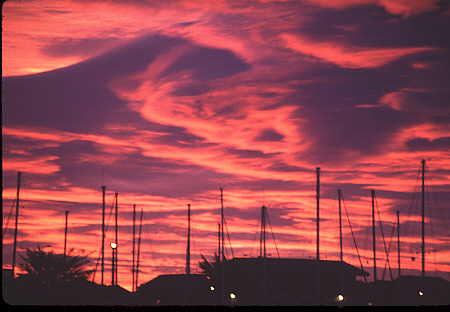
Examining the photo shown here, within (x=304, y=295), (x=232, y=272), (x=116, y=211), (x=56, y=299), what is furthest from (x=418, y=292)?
(x=56, y=299)

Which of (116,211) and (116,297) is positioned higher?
(116,211)

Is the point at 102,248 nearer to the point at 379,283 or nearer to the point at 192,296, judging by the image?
the point at 192,296

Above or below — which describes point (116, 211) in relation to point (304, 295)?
above

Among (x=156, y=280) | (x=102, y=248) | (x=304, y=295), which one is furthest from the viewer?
(x=156, y=280)

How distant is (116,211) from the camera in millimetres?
96125

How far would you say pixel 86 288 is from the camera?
3292 inches

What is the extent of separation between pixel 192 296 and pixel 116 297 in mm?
20732

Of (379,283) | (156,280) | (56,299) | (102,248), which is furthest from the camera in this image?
(156,280)

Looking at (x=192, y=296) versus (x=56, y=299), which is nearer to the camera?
(x=56, y=299)

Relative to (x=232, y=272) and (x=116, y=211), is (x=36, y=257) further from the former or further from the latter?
(x=232, y=272)

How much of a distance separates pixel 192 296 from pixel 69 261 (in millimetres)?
17106

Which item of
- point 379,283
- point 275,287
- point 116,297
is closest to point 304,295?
point 275,287

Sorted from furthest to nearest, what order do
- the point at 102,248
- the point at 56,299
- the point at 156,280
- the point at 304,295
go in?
the point at 156,280
the point at 304,295
the point at 102,248
the point at 56,299

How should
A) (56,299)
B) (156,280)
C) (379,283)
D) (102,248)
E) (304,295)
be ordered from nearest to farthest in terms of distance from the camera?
(56,299) < (102,248) < (304,295) < (379,283) < (156,280)
